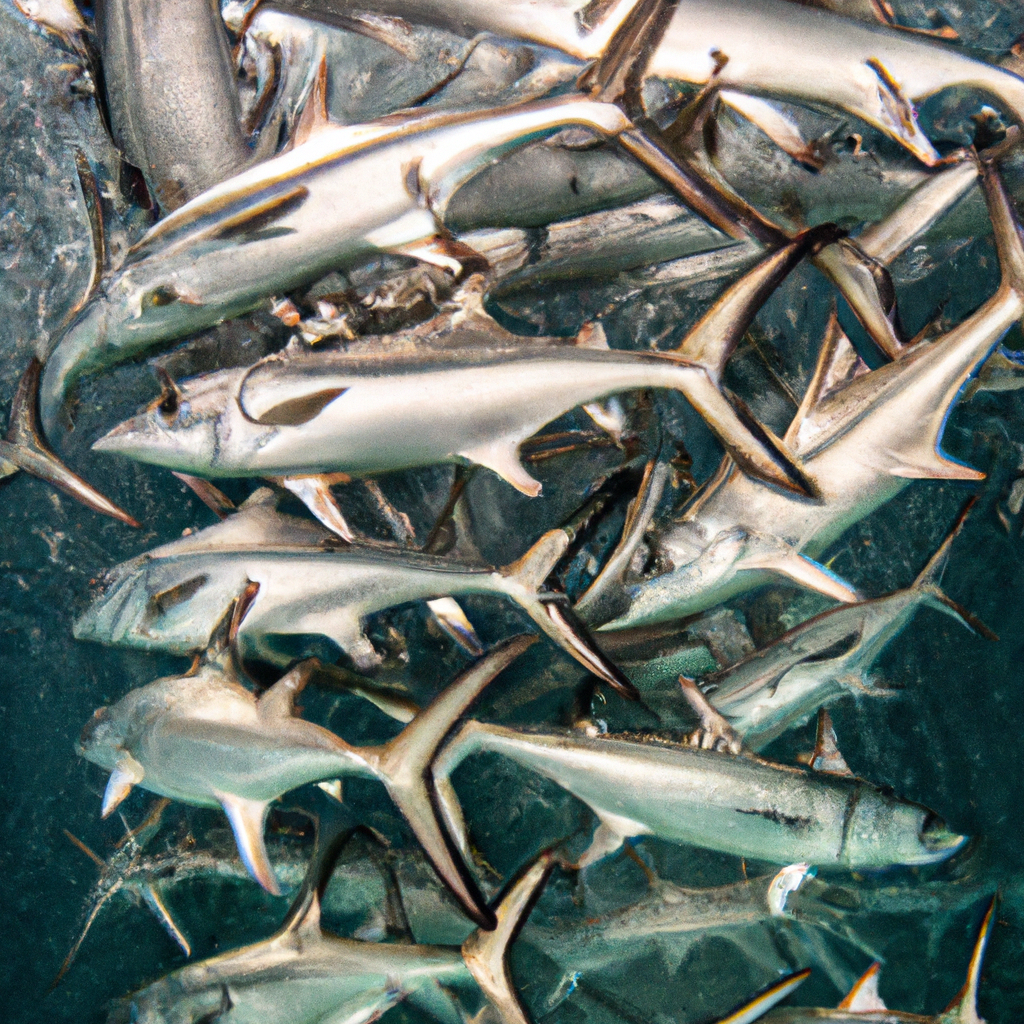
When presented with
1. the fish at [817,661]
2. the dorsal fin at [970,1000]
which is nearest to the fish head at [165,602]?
the fish at [817,661]

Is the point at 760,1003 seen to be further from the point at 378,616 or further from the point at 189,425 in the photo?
the point at 189,425

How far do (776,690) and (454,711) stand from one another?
0.67 meters

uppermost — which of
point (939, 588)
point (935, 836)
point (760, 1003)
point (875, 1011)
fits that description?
point (939, 588)

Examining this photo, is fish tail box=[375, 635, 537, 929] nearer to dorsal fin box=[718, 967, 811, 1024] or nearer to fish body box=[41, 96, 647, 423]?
dorsal fin box=[718, 967, 811, 1024]

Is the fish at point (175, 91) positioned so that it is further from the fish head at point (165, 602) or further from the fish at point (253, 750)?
the fish at point (253, 750)

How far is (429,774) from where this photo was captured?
1.71 metres

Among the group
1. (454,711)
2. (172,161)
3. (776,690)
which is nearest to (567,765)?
(454,711)

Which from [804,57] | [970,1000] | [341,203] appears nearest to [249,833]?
[341,203]

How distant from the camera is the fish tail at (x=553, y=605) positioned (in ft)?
5.43

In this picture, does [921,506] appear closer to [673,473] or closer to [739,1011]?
[673,473]

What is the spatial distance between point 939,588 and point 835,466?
43cm

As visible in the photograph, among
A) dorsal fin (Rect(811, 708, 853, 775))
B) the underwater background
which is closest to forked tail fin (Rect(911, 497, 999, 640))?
the underwater background

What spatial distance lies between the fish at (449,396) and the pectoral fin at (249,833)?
67 cm

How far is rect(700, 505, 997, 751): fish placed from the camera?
1.82 meters
